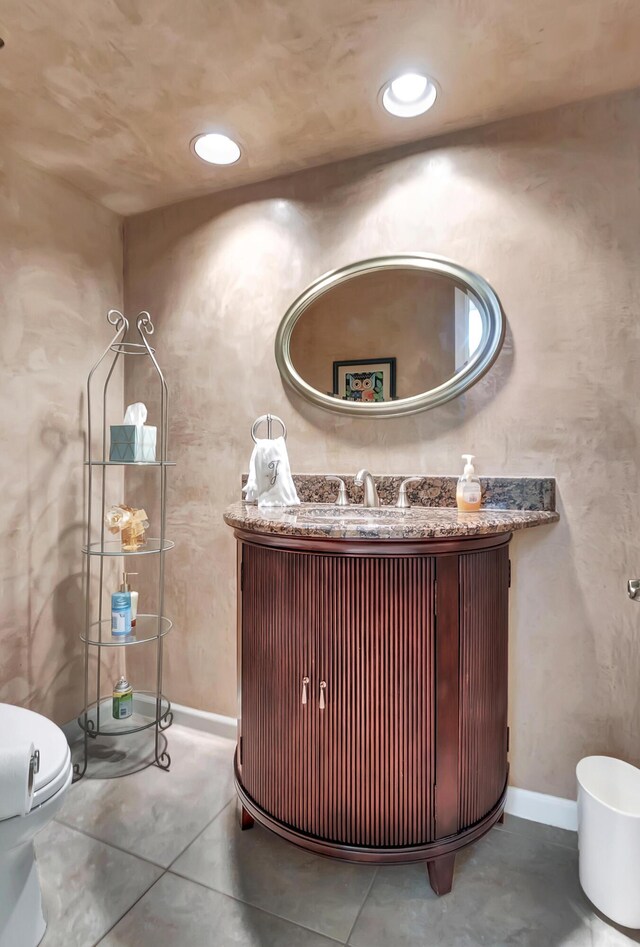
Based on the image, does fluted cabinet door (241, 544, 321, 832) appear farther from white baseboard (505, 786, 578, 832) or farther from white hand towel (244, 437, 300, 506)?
white baseboard (505, 786, 578, 832)

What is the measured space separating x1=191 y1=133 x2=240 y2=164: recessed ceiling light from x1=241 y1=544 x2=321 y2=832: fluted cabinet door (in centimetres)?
142

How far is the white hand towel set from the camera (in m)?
1.68

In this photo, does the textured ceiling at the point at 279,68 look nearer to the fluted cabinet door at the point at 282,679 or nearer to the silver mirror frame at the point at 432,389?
the silver mirror frame at the point at 432,389

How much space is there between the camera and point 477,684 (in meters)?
1.30

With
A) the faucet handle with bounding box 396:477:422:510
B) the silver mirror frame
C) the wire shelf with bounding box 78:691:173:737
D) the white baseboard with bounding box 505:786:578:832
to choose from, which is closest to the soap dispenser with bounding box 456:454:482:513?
the faucet handle with bounding box 396:477:422:510

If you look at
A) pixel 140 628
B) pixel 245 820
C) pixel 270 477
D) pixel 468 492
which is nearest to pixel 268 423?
pixel 270 477

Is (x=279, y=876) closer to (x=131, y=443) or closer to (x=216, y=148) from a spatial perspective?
(x=131, y=443)

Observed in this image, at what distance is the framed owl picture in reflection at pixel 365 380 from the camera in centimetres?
173

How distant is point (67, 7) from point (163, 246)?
943mm

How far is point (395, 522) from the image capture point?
1290 millimetres

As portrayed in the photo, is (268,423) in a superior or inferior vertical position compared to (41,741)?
superior

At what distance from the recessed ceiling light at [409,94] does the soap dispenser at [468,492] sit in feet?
3.71

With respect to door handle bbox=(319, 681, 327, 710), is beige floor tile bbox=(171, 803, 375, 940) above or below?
below

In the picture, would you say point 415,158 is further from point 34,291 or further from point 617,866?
point 617,866
